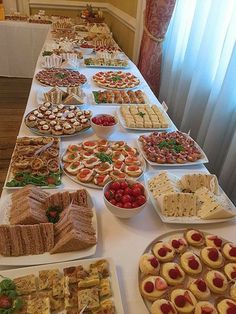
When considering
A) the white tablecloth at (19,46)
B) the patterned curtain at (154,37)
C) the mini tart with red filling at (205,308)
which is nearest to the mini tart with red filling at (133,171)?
the mini tart with red filling at (205,308)

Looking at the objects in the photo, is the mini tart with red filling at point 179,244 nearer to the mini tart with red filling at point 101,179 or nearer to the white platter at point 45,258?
the white platter at point 45,258

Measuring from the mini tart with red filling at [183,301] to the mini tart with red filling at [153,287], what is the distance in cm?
3

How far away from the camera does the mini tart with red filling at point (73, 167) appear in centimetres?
107

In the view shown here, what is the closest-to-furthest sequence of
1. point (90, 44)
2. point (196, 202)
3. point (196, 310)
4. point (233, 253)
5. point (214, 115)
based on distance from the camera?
point (196, 310) < point (233, 253) < point (196, 202) < point (214, 115) < point (90, 44)

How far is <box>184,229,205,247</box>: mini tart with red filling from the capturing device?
0.82 metres

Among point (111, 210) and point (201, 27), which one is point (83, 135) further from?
point (201, 27)

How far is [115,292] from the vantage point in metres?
0.68

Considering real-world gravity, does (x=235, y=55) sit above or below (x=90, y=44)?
above

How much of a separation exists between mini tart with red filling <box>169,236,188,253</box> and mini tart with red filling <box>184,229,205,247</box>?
2 cm

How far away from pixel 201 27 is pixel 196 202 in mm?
1414

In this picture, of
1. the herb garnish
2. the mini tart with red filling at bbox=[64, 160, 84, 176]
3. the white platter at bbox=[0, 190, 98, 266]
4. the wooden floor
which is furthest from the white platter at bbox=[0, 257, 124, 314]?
the wooden floor

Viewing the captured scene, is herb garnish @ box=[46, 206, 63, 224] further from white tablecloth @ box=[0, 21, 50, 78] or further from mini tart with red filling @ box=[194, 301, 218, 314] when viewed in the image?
white tablecloth @ box=[0, 21, 50, 78]

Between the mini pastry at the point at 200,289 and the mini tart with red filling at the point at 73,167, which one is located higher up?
the mini pastry at the point at 200,289

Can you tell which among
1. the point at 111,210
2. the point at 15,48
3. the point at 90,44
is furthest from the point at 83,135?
the point at 15,48
